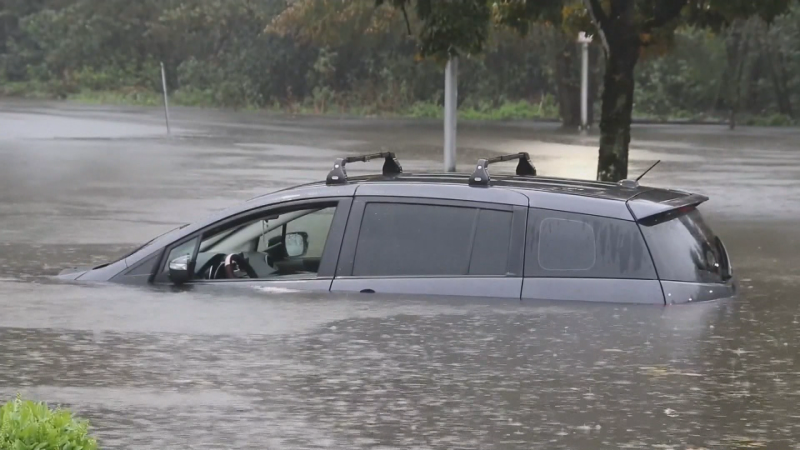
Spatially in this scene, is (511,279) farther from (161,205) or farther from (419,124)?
(419,124)

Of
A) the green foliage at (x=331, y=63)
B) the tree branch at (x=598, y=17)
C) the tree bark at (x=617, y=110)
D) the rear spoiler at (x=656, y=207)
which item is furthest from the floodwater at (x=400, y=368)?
the green foliage at (x=331, y=63)

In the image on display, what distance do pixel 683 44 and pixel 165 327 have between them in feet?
144

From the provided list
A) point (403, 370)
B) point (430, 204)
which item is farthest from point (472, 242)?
point (403, 370)

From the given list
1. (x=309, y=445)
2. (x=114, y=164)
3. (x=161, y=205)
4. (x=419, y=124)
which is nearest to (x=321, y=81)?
(x=419, y=124)

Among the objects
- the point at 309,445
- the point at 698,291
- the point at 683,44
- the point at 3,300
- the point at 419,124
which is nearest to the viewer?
the point at 309,445

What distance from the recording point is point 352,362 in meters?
7.33

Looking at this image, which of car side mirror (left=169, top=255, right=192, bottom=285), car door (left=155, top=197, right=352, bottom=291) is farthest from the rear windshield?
car side mirror (left=169, top=255, right=192, bottom=285)

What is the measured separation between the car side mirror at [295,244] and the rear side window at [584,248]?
5.95 ft

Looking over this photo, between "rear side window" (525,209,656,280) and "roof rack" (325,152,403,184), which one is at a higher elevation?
"roof rack" (325,152,403,184)

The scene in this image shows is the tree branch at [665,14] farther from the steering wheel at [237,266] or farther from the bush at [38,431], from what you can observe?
the bush at [38,431]

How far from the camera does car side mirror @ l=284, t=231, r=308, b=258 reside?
9.30 metres

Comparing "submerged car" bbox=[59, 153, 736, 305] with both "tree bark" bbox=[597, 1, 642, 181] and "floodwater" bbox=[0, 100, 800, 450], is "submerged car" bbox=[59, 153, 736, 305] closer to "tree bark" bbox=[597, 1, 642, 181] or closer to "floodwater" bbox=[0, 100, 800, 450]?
"floodwater" bbox=[0, 100, 800, 450]

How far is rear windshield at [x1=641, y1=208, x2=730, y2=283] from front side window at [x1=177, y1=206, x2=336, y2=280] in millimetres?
1977

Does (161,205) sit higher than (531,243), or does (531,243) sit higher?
(531,243)
